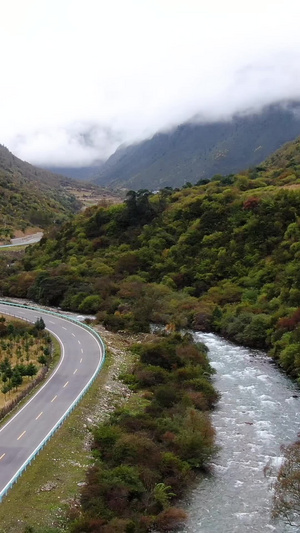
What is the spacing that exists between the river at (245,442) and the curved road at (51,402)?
1007cm

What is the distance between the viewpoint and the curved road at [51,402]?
3009 cm

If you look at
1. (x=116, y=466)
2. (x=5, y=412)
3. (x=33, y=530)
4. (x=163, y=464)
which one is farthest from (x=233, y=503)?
(x=5, y=412)

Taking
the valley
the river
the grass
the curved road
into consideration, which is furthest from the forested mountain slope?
the grass

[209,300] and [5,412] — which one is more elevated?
[209,300]

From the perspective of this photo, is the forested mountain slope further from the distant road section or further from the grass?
the distant road section

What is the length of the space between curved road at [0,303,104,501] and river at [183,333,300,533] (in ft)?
33.0

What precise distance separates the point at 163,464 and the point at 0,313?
50.3m

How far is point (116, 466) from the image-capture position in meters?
31.0

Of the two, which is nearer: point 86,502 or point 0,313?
point 86,502

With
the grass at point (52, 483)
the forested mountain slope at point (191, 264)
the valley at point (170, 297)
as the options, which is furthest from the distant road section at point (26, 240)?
the grass at point (52, 483)

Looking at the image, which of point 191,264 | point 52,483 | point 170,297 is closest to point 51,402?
point 52,483

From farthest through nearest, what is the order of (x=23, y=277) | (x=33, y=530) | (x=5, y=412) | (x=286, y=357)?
1. (x=23, y=277)
2. (x=286, y=357)
3. (x=5, y=412)
4. (x=33, y=530)

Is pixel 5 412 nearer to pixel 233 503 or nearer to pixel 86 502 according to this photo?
pixel 86 502

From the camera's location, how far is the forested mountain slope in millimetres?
65875
